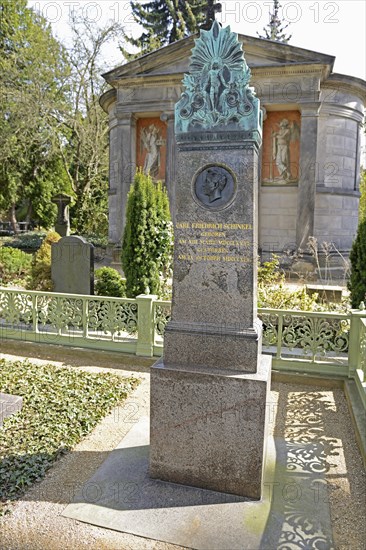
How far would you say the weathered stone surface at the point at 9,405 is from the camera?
211 inches

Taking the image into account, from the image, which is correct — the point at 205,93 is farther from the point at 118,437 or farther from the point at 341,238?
the point at 341,238

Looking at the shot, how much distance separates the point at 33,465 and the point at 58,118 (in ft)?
87.5

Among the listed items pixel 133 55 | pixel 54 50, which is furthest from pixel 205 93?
pixel 133 55

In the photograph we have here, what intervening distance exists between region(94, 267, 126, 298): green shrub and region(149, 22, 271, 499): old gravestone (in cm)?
704

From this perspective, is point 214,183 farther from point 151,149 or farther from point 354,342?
point 151,149

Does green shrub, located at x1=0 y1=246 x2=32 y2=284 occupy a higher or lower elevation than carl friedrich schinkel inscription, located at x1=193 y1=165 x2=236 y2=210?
lower

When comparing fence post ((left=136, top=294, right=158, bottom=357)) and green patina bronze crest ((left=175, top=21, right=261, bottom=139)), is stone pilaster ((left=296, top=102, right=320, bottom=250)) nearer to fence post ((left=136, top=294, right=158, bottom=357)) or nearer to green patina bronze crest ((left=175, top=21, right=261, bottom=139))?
fence post ((left=136, top=294, right=158, bottom=357))

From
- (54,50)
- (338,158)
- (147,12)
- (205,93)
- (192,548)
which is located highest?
(147,12)

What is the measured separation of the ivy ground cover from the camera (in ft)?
14.6

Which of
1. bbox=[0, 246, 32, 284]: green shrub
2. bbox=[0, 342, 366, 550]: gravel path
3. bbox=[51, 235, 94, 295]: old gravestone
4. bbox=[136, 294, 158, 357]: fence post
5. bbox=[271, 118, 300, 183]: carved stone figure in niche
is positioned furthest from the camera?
bbox=[271, 118, 300, 183]: carved stone figure in niche

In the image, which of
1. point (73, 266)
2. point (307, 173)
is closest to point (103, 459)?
point (73, 266)

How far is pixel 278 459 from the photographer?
472cm

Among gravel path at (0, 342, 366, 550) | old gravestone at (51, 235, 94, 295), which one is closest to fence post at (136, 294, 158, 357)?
gravel path at (0, 342, 366, 550)

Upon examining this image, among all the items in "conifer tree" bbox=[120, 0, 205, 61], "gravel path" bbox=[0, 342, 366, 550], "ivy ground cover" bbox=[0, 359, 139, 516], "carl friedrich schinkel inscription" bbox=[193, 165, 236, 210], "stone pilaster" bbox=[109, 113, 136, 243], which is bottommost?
"gravel path" bbox=[0, 342, 366, 550]
